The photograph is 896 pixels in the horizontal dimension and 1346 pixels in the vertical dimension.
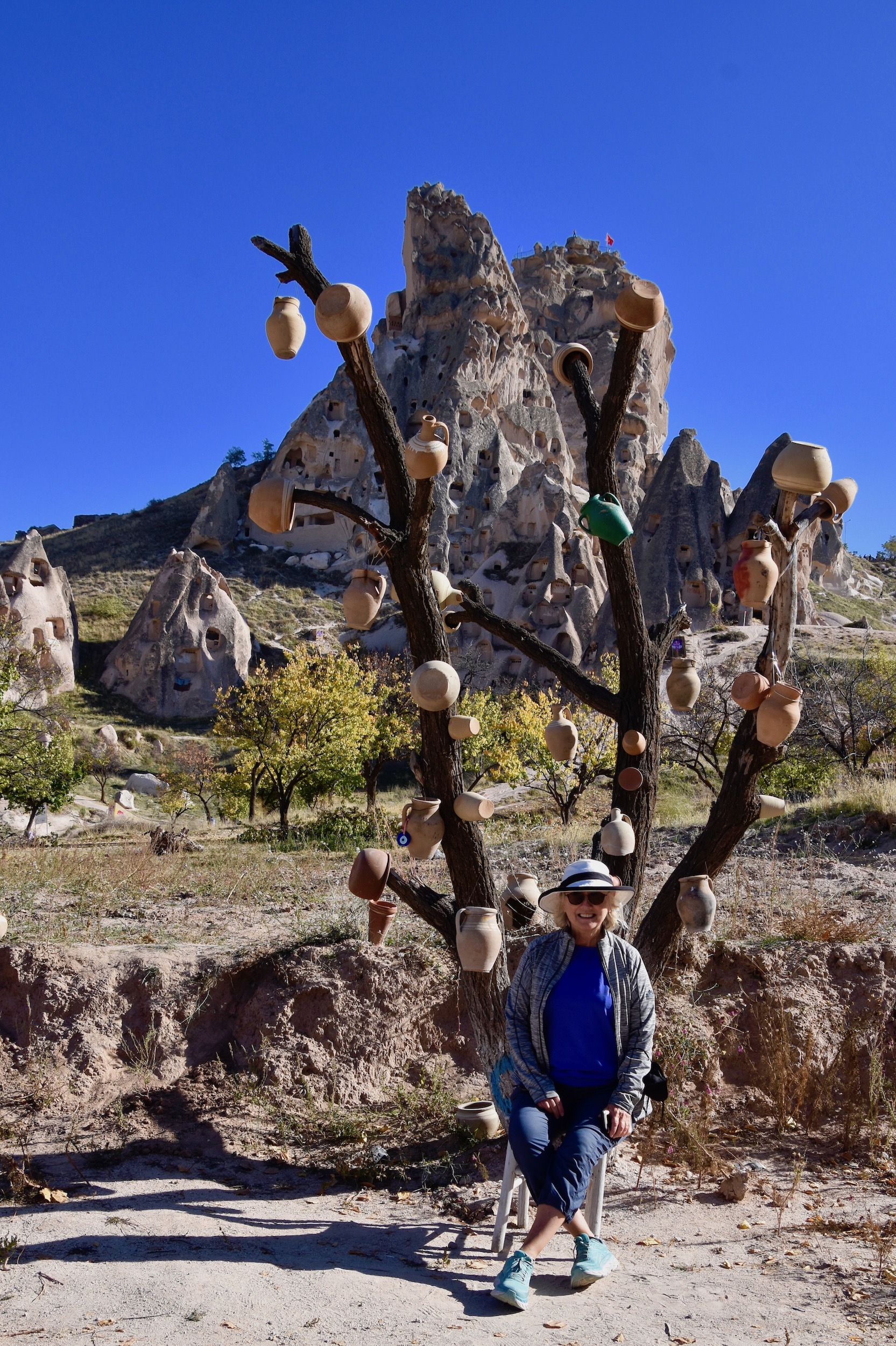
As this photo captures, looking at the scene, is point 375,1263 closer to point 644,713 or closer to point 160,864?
point 644,713

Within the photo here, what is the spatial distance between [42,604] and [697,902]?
35.5m

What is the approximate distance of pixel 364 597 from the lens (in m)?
3.60

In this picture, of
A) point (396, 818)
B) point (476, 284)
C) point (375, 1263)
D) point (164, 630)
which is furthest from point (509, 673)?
point (375, 1263)

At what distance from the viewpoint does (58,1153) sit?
3.90 meters

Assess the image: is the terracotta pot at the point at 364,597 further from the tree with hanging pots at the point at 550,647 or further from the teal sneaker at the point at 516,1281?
the teal sneaker at the point at 516,1281

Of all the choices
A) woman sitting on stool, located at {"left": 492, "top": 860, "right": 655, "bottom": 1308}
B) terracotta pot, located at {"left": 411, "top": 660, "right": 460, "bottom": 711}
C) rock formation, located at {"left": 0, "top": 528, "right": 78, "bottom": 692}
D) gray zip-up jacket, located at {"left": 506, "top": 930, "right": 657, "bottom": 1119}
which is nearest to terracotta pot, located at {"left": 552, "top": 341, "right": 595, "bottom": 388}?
terracotta pot, located at {"left": 411, "top": 660, "right": 460, "bottom": 711}

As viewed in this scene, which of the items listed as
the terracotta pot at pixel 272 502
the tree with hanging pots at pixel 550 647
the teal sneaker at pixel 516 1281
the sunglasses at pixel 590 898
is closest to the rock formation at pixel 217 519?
the tree with hanging pots at pixel 550 647

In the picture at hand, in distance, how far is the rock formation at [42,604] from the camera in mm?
33312

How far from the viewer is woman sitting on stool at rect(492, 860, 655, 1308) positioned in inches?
110

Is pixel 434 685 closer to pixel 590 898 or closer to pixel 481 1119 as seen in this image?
pixel 590 898

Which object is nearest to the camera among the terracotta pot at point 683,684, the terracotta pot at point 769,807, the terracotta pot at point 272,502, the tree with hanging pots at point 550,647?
the terracotta pot at point 272,502

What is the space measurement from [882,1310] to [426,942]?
9.64 ft

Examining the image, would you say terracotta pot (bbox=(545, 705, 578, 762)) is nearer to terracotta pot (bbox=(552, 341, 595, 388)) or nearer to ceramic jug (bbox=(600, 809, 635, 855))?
ceramic jug (bbox=(600, 809, 635, 855))

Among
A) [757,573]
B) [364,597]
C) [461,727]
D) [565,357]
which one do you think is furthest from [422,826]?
[565,357]
